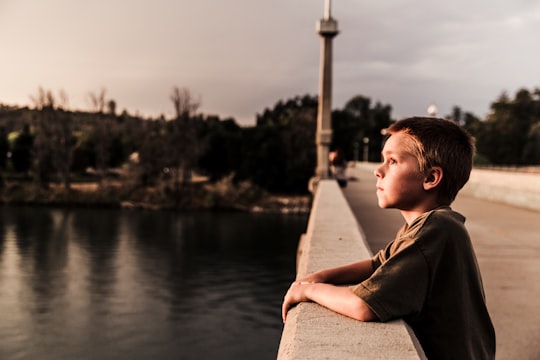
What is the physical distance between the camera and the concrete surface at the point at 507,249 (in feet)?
13.1

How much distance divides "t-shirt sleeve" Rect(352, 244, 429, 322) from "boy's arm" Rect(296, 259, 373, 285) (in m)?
0.66

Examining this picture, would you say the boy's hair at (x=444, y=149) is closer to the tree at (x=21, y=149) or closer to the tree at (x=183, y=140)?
the tree at (x=183, y=140)

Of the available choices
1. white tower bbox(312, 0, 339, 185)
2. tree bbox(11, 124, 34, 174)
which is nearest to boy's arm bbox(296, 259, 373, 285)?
white tower bbox(312, 0, 339, 185)

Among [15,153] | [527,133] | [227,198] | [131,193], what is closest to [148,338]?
[227,198]

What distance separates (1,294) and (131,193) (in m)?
36.4

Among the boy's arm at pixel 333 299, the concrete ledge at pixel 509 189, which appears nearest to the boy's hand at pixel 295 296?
the boy's arm at pixel 333 299

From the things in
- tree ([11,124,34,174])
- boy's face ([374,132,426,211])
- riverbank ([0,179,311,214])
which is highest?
tree ([11,124,34,174])

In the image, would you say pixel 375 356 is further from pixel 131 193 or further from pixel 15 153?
pixel 15 153

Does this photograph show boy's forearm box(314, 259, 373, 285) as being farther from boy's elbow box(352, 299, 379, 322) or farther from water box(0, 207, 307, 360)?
water box(0, 207, 307, 360)

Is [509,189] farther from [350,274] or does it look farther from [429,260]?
[429,260]

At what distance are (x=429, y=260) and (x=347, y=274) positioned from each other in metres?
0.77

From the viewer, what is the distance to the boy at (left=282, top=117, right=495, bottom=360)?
1.73 meters

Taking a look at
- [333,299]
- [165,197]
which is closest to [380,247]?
[333,299]

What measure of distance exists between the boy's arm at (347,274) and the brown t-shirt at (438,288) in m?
0.58
